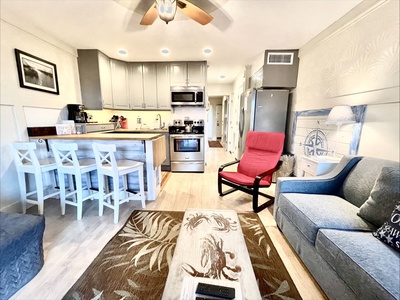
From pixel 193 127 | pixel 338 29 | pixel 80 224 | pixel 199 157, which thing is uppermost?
pixel 338 29

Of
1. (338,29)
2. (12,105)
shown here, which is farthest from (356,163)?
(12,105)

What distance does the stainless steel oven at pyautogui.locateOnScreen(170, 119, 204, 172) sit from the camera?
388 cm

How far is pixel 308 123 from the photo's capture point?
2900 mm

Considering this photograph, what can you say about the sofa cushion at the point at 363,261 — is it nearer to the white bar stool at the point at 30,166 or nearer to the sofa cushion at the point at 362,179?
the sofa cushion at the point at 362,179

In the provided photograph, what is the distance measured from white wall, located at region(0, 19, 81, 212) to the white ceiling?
0.63 feet

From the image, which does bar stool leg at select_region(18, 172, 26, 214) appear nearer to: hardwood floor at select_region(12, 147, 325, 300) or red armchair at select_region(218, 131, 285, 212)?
hardwood floor at select_region(12, 147, 325, 300)

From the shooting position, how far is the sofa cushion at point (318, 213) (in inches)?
51.3

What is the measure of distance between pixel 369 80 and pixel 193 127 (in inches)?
114

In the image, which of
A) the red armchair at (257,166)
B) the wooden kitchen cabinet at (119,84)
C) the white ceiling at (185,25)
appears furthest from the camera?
the wooden kitchen cabinet at (119,84)

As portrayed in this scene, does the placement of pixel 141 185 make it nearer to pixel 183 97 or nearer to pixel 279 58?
pixel 183 97

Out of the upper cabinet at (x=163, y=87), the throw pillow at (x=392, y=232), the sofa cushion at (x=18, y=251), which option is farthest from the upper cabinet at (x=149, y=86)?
the throw pillow at (x=392, y=232)

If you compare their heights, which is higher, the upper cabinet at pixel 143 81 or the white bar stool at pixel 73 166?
the upper cabinet at pixel 143 81

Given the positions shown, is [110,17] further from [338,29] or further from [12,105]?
[338,29]

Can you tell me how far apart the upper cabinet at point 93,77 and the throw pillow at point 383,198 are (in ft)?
14.2
